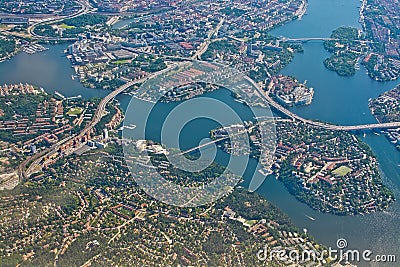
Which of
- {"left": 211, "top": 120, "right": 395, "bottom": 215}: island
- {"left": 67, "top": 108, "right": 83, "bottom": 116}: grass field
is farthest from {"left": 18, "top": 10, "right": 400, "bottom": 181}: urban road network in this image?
{"left": 67, "top": 108, "right": 83, "bottom": 116}: grass field

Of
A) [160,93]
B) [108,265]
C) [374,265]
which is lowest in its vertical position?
[374,265]

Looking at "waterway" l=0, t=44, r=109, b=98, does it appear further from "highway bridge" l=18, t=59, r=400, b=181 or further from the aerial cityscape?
"highway bridge" l=18, t=59, r=400, b=181

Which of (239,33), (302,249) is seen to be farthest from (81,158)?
(239,33)

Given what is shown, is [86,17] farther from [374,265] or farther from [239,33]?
[374,265]

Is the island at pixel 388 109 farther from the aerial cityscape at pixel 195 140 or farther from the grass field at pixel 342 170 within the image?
the grass field at pixel 342 170

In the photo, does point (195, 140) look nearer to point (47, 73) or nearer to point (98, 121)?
point (98, 121)
